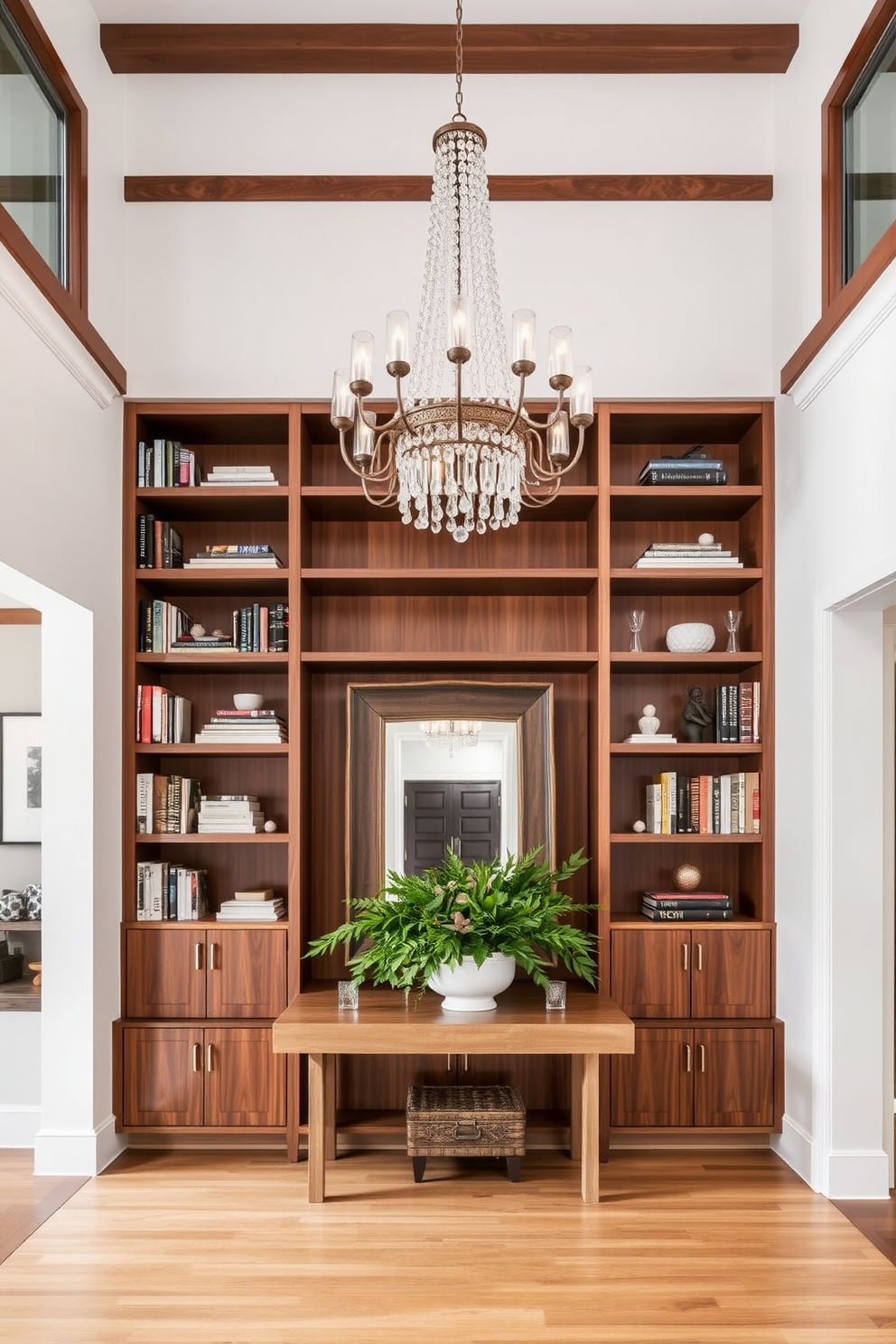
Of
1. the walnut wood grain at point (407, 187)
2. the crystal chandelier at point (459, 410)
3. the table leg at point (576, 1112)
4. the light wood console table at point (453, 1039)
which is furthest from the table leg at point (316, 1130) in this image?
the walnut wood grain at point (407, 187)

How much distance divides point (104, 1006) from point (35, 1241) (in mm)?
833

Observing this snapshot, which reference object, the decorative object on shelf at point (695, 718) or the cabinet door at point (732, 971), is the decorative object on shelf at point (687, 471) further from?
the cabinet door at point (732, 971)

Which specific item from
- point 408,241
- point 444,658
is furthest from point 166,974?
point 408,241

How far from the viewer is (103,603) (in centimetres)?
402

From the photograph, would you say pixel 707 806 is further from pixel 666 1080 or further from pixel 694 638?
pixel 666 1080

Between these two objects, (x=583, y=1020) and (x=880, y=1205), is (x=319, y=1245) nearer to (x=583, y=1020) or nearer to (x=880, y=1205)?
(x=583, y=1020)

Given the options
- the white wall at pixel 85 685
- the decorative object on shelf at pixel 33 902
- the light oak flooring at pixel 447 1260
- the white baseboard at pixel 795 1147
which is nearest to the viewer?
the light oak flooring at pixel 447 1260

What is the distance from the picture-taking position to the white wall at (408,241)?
13.8 ft

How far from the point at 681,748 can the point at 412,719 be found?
104cm

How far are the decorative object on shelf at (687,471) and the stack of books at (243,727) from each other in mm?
1705

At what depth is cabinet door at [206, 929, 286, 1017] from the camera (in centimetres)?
412

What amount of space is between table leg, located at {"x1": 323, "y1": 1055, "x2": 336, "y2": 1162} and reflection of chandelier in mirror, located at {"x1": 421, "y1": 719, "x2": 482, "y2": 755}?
1.23m

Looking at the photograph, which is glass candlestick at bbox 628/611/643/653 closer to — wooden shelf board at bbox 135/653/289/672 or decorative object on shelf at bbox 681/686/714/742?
decorative object on shelf at bbox 681/686/714/742

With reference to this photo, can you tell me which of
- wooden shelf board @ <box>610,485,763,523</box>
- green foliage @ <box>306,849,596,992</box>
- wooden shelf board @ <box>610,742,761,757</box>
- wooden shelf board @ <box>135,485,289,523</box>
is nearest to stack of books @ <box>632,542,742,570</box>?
wooden shelf board @ <box>610,485,763,523</box>
